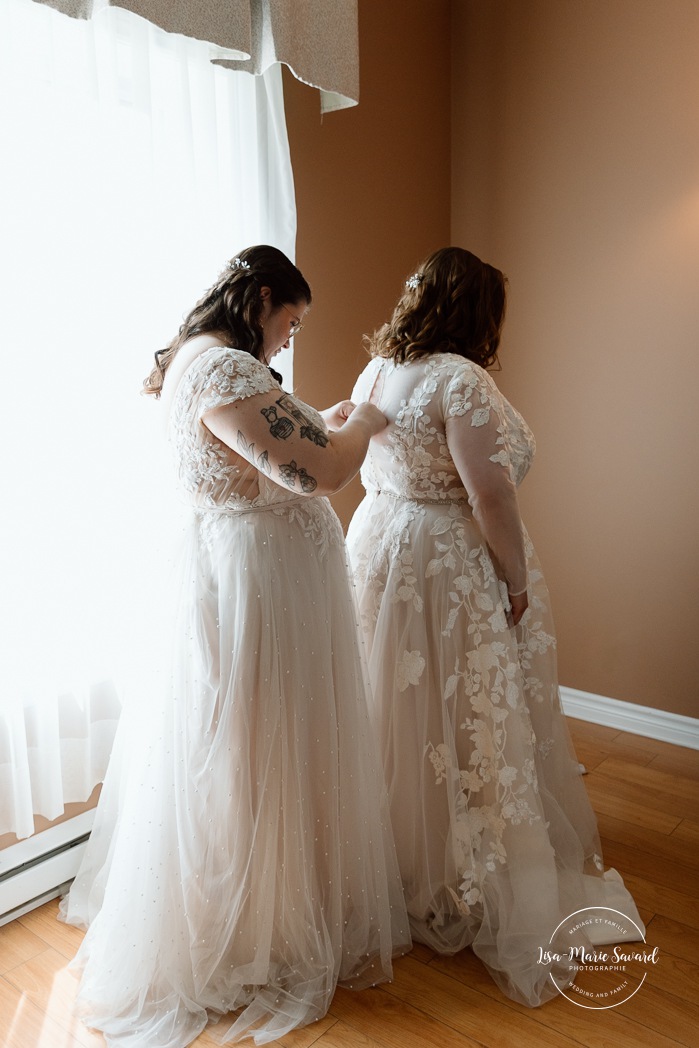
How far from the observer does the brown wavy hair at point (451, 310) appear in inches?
70.2

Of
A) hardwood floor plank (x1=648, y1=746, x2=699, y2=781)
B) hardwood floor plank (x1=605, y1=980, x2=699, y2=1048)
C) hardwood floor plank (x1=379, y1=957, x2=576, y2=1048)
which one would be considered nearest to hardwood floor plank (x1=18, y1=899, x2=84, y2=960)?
hardwood floor plank (x1=379, y1=957, x2=576, y2=1048)

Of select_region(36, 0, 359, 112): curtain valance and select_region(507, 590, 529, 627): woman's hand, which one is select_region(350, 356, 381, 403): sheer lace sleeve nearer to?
select_region(507, 590, 529, 627): woman's hand

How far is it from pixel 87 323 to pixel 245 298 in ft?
1.89

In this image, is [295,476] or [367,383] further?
[367,383]

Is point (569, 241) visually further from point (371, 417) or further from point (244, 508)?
point (244, 508)

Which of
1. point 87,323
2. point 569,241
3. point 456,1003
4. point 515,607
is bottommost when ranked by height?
point 456,1003

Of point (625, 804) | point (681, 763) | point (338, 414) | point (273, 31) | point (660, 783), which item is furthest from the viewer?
point (681, 763)

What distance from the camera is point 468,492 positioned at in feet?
5.82

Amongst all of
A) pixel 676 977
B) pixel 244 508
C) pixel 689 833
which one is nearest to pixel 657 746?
pixel 689 833

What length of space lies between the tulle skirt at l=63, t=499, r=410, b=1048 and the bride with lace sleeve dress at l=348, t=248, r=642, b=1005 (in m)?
0.18

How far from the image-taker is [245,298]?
62.8 inches

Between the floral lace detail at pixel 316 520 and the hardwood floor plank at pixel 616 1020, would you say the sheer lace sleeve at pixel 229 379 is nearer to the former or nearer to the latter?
the floral lace detail at pixel 316 520

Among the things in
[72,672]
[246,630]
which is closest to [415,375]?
[246,630]

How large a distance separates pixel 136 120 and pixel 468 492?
124 centimetres
